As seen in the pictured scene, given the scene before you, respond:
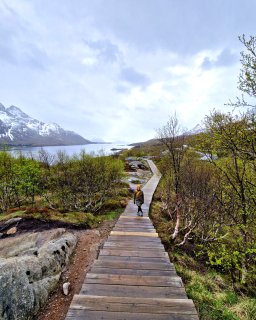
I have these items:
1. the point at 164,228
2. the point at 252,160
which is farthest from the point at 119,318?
the point at 164,228

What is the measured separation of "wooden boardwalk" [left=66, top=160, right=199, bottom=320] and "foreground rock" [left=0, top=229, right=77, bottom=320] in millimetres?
1539

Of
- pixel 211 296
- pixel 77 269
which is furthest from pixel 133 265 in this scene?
pixel 211 296

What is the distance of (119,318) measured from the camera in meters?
3.76

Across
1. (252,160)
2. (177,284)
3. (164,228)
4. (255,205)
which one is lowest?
(164,228)

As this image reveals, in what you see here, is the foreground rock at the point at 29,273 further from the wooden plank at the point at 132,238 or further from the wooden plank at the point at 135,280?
the wooden plank at the point at 132,238

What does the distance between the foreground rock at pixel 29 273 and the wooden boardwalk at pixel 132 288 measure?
1.54 meters

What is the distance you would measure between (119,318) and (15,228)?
855 cm

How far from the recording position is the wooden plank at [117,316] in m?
3.75

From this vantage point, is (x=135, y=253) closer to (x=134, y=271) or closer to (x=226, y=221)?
(x=134, y=271)

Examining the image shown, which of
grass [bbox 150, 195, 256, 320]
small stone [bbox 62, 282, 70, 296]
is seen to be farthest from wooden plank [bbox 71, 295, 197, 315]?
small stone [bbox 62, 282, 70, 296]

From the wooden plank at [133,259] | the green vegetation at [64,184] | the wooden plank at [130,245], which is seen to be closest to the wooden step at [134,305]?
the wooden plank at [133,259]

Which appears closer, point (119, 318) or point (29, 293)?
point (119, 318)

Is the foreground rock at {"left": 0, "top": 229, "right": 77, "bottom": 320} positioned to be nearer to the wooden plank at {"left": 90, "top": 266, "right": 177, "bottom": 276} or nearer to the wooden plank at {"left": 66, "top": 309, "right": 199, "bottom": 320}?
the wooden plank at {"left": 90, "top": 266, "right": 177, "bottom": 276}

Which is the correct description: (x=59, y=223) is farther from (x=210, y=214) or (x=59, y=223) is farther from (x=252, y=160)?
(x=252, y=160)
